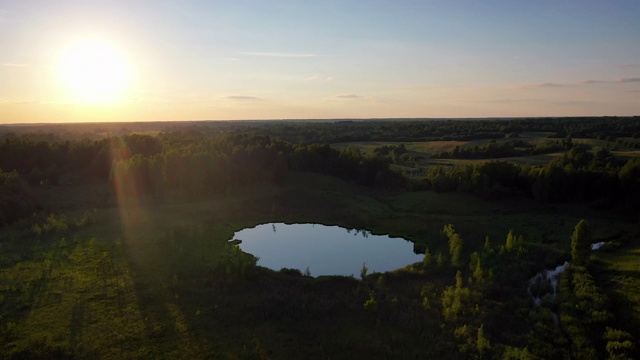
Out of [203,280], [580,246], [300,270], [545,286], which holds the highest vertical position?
[580,246]

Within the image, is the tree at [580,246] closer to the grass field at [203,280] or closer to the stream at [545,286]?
the stream at [545,286]

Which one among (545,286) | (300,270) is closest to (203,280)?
(300,270)

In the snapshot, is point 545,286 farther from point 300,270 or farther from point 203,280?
point 203,280

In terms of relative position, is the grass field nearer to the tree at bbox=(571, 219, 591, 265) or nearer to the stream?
the stream

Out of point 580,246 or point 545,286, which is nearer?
point 545,286

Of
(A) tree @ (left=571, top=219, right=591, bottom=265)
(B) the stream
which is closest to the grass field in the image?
(B) the stream

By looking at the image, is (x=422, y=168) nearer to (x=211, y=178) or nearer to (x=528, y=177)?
(x=528, y=177)

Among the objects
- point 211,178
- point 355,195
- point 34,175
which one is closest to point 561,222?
point 355,195

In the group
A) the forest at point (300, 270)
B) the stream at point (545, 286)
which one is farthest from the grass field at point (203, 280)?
the stream at point (545, 286)
